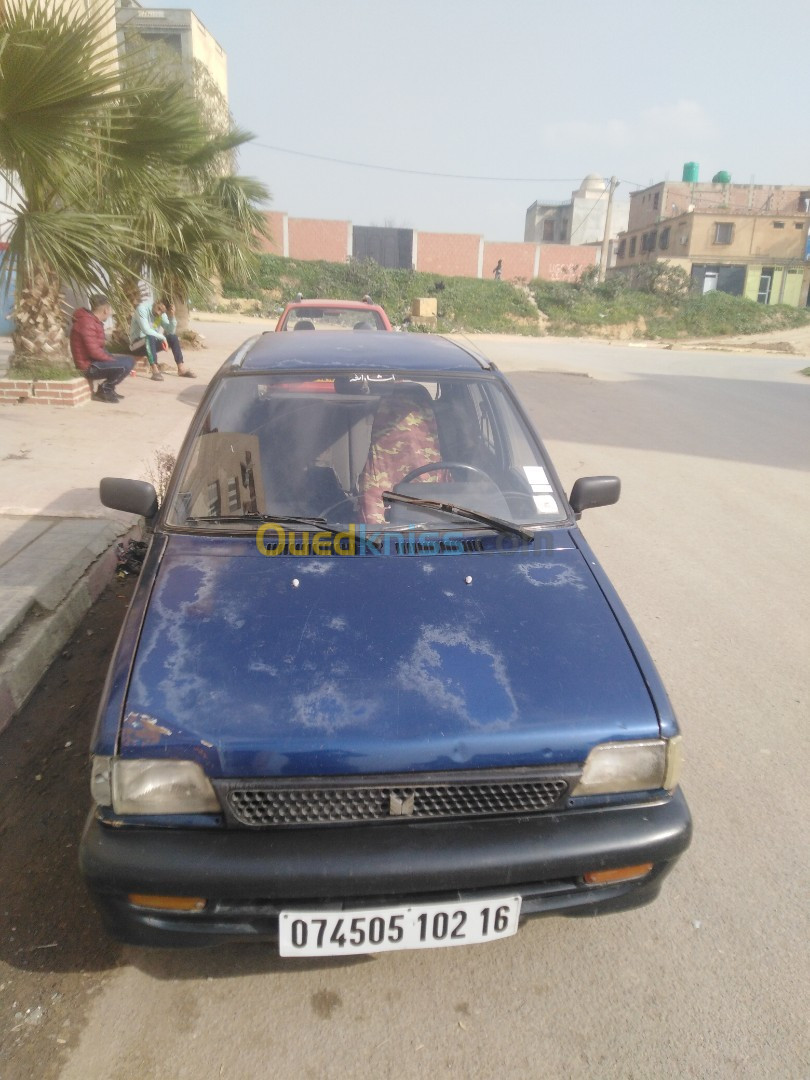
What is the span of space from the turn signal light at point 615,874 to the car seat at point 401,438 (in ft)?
5.14

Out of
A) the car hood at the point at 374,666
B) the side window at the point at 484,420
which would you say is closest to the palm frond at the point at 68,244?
the side window at the point at 484,420

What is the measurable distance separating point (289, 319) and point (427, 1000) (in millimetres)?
9719

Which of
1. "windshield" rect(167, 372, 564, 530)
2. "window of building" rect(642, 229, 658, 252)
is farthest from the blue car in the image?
"window of building" rect(642, 229, 658, 252)

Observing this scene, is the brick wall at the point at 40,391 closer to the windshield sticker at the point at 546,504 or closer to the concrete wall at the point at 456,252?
the windshield sticker at the point at 546,504

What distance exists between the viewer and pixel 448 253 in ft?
171

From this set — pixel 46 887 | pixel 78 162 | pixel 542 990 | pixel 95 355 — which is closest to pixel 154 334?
pixel 95 355

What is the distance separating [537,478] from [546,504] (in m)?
0.15

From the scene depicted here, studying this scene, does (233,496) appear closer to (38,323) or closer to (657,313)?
(38,323)

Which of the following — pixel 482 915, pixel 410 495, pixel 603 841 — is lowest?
pixel 482 915

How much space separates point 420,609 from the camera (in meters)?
2.32

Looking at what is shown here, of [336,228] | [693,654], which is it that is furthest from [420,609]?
[336,228]

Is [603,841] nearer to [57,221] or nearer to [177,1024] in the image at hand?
[177,1024]

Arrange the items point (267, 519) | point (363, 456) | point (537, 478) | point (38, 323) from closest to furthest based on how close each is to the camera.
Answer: point (267, 519) → point (537, 478) → point (363, 456) → point (38, 323)

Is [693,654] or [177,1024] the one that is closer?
[177,1024]
